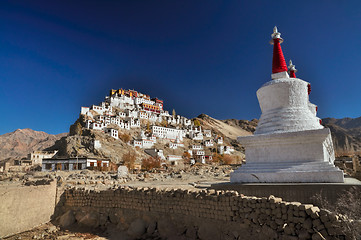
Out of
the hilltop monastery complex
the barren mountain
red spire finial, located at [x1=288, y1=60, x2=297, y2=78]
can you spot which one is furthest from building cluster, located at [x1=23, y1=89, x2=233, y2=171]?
red spire finial, located at [x1=288, y1=60, x2=297, y2=78]

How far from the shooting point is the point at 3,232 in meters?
6.77

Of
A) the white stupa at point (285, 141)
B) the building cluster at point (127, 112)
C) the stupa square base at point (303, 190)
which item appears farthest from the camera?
the building cluster at point (127, 112)

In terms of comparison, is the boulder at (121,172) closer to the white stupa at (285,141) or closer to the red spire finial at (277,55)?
the white stupa at (285,141)

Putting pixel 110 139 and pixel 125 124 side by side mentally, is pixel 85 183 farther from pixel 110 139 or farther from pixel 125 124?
pixel 125 124

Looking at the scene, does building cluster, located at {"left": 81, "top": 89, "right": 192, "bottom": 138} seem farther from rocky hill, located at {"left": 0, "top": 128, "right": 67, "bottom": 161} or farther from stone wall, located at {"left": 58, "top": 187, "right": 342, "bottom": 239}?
stone wall, located at {"left": 58, "top": 187, "right": 342, "bottom": 239}

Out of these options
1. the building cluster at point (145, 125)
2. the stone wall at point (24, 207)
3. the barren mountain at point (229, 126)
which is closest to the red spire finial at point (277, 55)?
the stone wall at point (24, 207)

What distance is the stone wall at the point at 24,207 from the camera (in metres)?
6.92

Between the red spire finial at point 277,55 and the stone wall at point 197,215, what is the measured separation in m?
7.41

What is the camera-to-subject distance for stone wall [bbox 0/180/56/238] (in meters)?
6.92

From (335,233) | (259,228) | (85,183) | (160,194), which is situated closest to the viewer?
(335,233)

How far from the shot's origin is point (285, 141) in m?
8.61

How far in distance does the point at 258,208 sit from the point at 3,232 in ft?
24.3

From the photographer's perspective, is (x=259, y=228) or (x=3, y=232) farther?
(x=3, y=232)

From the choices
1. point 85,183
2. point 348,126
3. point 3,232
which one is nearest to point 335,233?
point 3,232
